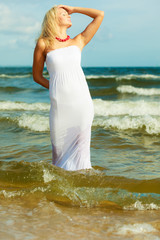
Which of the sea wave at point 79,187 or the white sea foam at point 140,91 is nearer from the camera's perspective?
the sea wave at point 79,187

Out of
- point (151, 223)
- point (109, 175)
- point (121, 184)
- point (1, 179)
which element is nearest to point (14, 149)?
point (1, 179)

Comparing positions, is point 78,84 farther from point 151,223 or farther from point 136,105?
point 136,105

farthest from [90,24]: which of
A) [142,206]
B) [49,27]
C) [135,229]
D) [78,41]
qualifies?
[135,229]

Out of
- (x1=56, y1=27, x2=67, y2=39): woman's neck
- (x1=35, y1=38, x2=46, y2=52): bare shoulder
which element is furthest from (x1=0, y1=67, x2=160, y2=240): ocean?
(x1=56, y1=27, x2=67, y2=39): woman's neck

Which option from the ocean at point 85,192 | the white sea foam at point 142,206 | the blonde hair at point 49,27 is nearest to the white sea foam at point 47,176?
the ocean at point 85,192

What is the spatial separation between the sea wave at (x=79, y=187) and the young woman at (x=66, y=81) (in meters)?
0.25

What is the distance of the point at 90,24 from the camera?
3.85m

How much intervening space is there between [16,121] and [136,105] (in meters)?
5.75

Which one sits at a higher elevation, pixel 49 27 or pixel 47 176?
pixel 49 27

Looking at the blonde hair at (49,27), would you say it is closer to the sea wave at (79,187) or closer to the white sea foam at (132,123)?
the sea wave at (79,187)

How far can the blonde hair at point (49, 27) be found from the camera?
11.9ft

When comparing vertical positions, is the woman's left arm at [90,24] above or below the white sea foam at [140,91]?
above

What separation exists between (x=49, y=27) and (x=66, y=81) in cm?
64

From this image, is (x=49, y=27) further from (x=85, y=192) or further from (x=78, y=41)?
(x=85, y=192)
